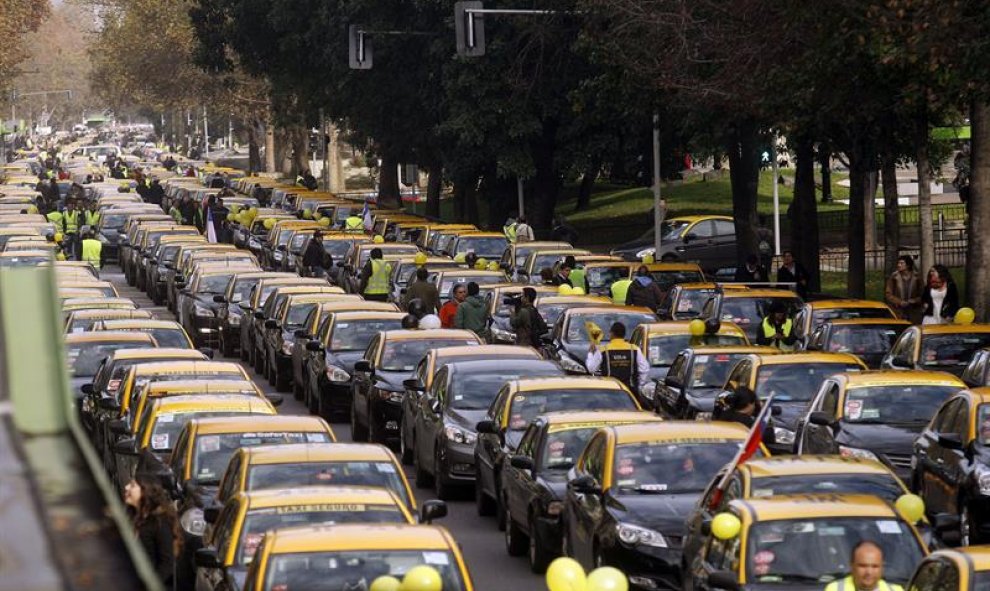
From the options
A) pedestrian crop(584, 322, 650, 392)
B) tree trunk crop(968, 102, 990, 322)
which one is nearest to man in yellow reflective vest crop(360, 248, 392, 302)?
tree trunk crop(968, 102, 990, 322)

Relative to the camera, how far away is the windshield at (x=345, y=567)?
10.6 metres

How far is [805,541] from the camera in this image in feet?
38.4

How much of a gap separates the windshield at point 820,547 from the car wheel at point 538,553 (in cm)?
437

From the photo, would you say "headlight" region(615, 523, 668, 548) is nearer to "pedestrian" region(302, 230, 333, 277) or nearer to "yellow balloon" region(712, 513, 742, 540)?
"yellow balloon" region(712, 513, 742, 540)

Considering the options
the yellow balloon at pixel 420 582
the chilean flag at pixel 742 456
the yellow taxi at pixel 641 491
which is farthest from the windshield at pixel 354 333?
the yellow balloon at pixel 420 582

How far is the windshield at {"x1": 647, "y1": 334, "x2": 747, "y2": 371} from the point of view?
2541 centimetres

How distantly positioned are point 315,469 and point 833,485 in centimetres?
348

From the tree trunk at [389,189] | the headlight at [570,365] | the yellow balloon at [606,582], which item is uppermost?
the tree trunk at [389,189]

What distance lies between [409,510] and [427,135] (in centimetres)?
4662

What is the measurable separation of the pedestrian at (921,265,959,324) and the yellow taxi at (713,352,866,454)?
20.8ft

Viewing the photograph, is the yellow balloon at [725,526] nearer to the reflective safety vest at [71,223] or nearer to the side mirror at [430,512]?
the side mirror at [430,512]

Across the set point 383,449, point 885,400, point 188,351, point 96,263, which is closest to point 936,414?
point 885,400

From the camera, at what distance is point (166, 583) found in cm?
1428

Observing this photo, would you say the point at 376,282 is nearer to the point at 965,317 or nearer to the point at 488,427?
the point at 965,317
